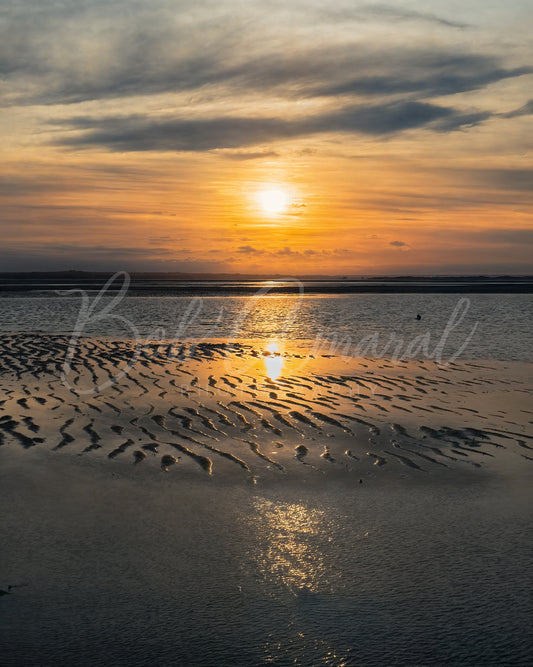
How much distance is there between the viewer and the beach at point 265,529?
14.6ft

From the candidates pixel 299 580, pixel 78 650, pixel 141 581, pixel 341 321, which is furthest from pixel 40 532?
pixel 341 321

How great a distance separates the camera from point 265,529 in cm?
636

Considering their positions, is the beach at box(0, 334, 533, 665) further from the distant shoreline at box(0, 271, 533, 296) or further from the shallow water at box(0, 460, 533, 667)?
the distant shoreline at box(0, 271, 533, 296)

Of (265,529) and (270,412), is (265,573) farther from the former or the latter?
(270,412)

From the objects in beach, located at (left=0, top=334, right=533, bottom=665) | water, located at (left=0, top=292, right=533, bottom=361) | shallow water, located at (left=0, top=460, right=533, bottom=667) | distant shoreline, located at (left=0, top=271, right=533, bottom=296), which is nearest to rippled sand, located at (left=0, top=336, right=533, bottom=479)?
beach, located at (left=0, top=334, right=533, bottom=665)

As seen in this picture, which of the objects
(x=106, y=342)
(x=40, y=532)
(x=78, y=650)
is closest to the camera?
(x=78, y=650)

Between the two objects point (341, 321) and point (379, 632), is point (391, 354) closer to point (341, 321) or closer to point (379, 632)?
point (341, 321)

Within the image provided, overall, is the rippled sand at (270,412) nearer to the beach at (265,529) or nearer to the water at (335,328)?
the beach at (265,529)

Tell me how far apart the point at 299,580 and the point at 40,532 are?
272cm

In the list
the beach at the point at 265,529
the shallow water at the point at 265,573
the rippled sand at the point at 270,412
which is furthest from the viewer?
the rippled sand at the point at 270,412

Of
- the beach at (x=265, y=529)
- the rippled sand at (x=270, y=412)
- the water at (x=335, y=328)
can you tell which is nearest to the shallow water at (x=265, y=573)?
the beach at (x=265, y=529)

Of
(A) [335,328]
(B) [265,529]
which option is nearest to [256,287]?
(A) [335,328]

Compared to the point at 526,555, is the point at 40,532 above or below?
below

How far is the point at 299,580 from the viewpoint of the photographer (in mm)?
5273
